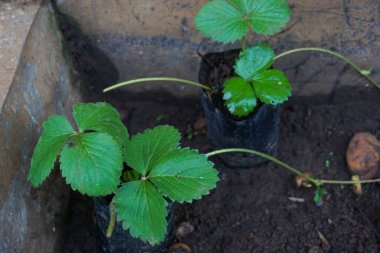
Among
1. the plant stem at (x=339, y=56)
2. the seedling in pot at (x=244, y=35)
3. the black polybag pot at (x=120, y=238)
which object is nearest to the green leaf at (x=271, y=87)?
the seedling in pot at (x=244, y=35)

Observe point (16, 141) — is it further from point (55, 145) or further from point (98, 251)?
point (98, 251)

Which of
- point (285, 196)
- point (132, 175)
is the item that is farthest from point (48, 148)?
point (285, 196)

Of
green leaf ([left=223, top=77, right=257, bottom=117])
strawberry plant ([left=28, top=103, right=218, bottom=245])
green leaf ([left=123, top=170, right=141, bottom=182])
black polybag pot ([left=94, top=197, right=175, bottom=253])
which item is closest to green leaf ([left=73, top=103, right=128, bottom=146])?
strawberry plant ([left=28, top=103, right=218, bottom=245])

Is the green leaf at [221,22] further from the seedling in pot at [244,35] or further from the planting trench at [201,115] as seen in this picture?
the planting trench at [201,115]

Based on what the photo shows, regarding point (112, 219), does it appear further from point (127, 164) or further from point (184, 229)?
point (184, 229)

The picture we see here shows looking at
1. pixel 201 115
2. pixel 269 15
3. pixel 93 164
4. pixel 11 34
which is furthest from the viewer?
pixel 201 115
